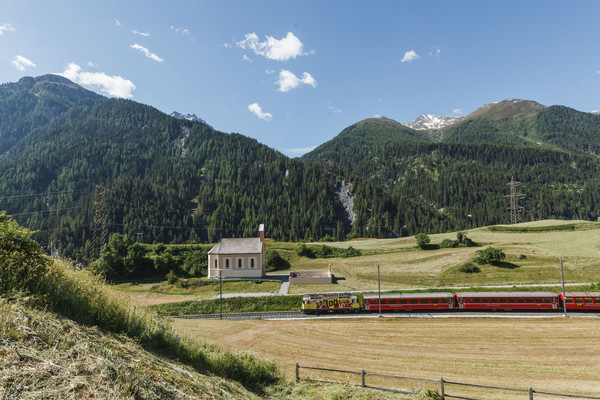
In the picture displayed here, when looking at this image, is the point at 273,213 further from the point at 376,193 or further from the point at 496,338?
the point at 496,338

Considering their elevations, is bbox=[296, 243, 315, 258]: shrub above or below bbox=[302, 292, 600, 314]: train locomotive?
above

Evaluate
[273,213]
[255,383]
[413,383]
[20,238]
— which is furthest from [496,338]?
[273,213]

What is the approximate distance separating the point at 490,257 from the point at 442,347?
42.9 metres

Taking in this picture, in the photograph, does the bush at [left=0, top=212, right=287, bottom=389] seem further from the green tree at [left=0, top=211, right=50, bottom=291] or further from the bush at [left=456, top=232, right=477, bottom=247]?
the bush at [left=456, top=232, right=477, bottom=247]

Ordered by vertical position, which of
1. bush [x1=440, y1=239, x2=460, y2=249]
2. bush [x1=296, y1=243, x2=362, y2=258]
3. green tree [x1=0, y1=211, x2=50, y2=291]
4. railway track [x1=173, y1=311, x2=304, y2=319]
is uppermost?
green tree [x1=0, y1=211, x2=50, y2=291]

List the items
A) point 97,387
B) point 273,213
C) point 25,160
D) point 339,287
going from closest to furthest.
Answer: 1. point 97,387
2. point 339,287
3. point 273,213
4. point 25,160

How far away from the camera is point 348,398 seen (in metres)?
12.6

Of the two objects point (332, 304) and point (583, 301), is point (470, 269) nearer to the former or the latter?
point (583, 301)

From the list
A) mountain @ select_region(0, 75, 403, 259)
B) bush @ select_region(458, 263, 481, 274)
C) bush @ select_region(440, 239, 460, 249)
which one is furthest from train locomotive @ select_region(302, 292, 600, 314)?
mountain @ select_region(0, 75, 403, 259)

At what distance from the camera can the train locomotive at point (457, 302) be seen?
40094 mm

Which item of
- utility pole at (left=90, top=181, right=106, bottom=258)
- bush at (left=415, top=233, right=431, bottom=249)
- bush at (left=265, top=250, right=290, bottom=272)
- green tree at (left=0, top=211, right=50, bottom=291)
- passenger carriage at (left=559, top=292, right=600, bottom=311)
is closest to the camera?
green tree at (left=0, top=211, right=50, bottom=291)

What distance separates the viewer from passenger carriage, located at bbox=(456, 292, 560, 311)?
4044 cm

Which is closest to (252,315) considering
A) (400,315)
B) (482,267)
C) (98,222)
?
(400,315)

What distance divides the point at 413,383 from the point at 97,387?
2040 cm
